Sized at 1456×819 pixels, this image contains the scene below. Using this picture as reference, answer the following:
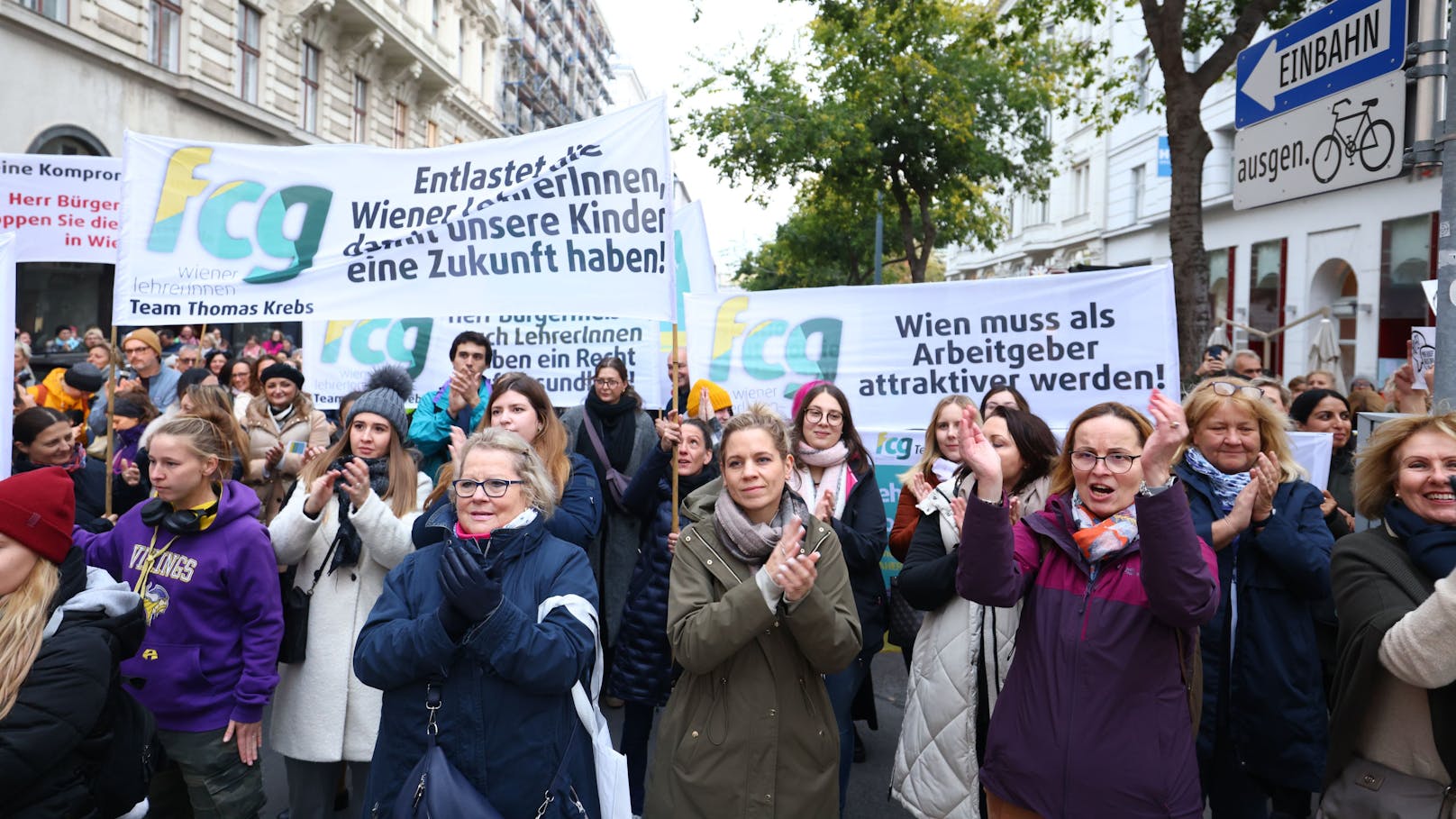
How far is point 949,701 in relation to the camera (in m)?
3.23

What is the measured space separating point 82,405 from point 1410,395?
9544mm

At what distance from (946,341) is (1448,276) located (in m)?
2.94

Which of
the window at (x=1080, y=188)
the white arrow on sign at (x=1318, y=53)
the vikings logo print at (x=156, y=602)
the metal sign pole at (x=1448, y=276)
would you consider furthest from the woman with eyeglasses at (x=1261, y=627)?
the window at (x=1080, y=188)

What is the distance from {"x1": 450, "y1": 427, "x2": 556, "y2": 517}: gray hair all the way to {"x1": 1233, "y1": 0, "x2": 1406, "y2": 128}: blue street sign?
2.91 m

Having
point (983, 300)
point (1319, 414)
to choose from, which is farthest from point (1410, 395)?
point (983, 300)

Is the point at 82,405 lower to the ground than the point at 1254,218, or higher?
lower

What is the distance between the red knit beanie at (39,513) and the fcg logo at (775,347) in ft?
13.8

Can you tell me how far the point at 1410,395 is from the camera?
19.5 feet

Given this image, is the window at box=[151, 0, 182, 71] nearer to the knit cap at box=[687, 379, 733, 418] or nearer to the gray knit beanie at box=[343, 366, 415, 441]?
the knit cap at box=[687, 379, 733, 418]

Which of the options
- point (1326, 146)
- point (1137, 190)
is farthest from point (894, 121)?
point (1326, 146)

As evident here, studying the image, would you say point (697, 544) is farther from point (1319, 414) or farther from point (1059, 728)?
point (1319, 414)

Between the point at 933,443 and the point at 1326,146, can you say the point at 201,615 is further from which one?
the point at 1326,146

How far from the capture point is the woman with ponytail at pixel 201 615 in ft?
10.9

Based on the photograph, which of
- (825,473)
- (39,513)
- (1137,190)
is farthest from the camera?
(1137,190)
